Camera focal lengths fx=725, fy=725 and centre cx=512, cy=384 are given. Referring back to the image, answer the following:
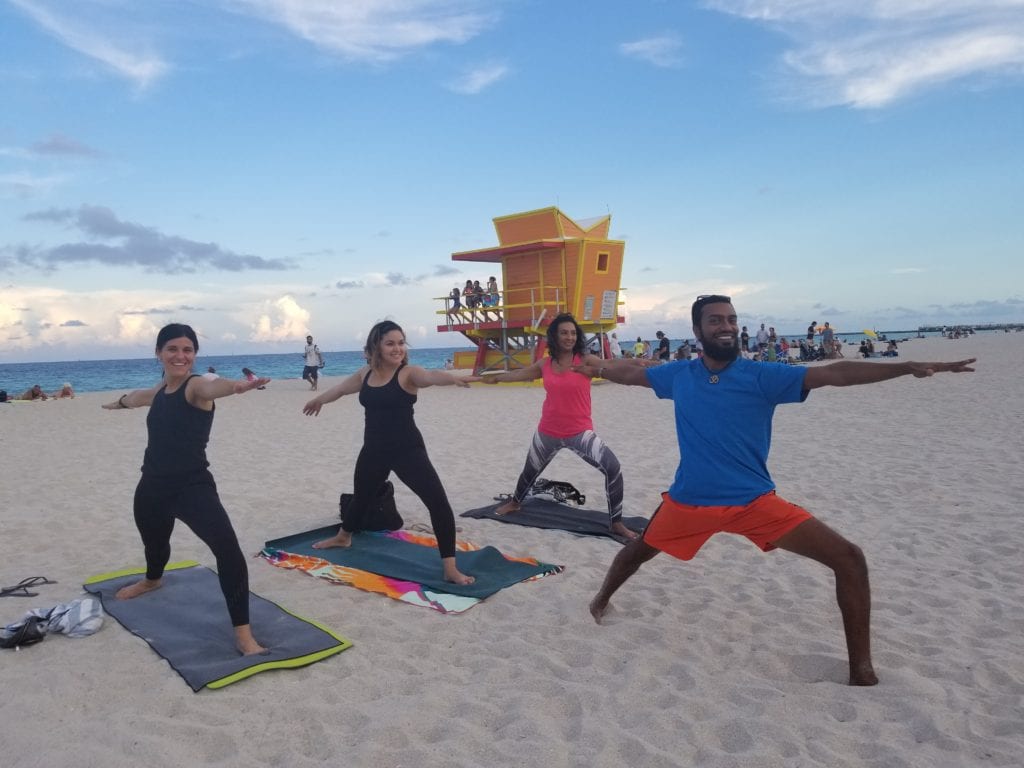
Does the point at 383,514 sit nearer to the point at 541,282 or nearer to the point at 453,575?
the point at 453,575

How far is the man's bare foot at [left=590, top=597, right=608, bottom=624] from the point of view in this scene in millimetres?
4781

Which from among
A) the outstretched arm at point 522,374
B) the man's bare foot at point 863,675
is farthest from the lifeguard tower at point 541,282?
the man's bare foot at point 863,675

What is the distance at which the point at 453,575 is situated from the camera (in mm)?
5523

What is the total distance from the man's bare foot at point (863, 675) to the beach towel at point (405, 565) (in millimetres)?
2445

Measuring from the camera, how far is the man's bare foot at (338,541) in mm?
6496

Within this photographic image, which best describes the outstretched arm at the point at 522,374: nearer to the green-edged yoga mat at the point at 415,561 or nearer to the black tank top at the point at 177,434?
the green-edged yoga mat at the point at 415,561

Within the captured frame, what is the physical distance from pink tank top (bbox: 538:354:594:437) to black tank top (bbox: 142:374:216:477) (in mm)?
3209

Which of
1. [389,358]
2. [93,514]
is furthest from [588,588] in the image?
[93,514]

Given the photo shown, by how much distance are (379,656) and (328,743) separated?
3.11 feet

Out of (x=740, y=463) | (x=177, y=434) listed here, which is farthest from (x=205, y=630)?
(x=740, y=463)

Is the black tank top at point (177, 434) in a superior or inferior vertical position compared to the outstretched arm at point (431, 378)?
inferior

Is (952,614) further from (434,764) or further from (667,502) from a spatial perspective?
(434,764)

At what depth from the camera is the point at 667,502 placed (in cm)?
426

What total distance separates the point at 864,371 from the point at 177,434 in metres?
3.86
